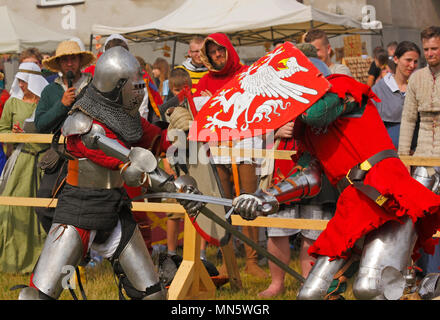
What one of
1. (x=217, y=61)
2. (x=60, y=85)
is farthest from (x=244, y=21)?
(x=60, y=85)

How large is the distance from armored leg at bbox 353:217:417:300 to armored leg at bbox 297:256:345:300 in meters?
0.14

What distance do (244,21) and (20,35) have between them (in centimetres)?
406

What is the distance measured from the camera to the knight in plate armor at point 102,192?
3.61 metres

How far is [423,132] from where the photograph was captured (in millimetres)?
5145

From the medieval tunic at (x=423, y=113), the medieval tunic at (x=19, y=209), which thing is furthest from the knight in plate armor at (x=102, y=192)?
the medieval tunic at (x=19, y=209)

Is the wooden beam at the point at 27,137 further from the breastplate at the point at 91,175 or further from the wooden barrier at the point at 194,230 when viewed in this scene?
the breastplate at the point at 91,175

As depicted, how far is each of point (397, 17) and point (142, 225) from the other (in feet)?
36.7

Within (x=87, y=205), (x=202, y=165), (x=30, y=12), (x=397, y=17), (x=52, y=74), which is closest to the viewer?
(x=87, y=205)

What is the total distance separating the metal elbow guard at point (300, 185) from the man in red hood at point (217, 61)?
211cm

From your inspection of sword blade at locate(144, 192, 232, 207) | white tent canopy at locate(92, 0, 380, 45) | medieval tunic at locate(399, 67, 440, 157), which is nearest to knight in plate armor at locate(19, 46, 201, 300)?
sword blade at locate(144, 192, 232, 207)

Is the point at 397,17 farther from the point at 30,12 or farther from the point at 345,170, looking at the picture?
the point at 345,170

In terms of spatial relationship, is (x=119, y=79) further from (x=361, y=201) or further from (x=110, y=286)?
(x=110, y=286)

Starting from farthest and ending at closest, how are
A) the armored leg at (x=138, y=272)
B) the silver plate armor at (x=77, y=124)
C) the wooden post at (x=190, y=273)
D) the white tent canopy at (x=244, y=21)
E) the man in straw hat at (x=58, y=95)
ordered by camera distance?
the white tent canopy at (x=244, y=21) → the man in straw hat at (x=58, y=95) → the wooden post at (x=190, y=273) → the armored leg at (x=138, y=272) → the silver plate armor at (x=77, y=124)
